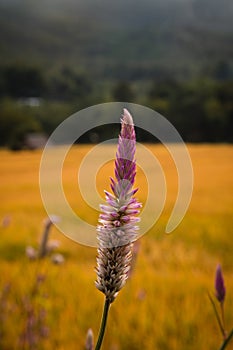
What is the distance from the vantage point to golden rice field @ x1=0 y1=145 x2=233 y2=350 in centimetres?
213

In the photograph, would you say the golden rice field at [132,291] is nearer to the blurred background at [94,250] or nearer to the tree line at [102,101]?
the blurred background at [94,250]

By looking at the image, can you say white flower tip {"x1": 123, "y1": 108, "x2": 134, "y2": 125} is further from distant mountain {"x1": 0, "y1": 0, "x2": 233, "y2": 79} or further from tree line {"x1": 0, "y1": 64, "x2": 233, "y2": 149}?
distant mountain {"x1": 0, "y1": 0, "x2": 233, "y2": 79}

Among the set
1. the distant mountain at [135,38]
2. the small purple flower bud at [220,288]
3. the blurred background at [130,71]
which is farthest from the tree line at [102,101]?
the small purple flower bud at [220,288]

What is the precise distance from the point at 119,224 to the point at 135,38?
51301 millimetres

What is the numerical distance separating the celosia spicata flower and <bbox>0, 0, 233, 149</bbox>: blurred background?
11.0 metres

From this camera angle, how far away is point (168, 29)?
45688 mm

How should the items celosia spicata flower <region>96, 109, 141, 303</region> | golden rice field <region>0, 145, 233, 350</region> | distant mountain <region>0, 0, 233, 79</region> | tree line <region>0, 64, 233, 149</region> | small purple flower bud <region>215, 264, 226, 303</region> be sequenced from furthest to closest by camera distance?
distant mountain <region>0, 0, 233, 79</region>
tree line <region>0, 64, 233, 149</region>
golden rice field <region>0, 145, 233, 350</region>
small purple flower bud <region>215, 264, 226, 303</region>
celosia spicata flower <region>96, 109, 141, 303</region>

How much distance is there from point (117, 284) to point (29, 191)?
6773 mm

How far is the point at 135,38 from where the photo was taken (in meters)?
49.5

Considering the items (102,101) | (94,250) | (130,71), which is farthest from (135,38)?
(94,250)

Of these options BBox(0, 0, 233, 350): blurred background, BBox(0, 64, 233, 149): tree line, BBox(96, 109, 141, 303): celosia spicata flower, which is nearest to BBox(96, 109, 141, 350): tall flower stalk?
BBox(96, 109, 141, 303): celosia spicata flower

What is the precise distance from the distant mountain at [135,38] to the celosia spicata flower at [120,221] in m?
20.8

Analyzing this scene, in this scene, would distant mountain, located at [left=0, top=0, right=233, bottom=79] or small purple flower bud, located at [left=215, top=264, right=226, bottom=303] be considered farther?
distant mountain, located at [left=0, top=0, right=233, bottom=79]

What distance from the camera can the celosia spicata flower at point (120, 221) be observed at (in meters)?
0.52
